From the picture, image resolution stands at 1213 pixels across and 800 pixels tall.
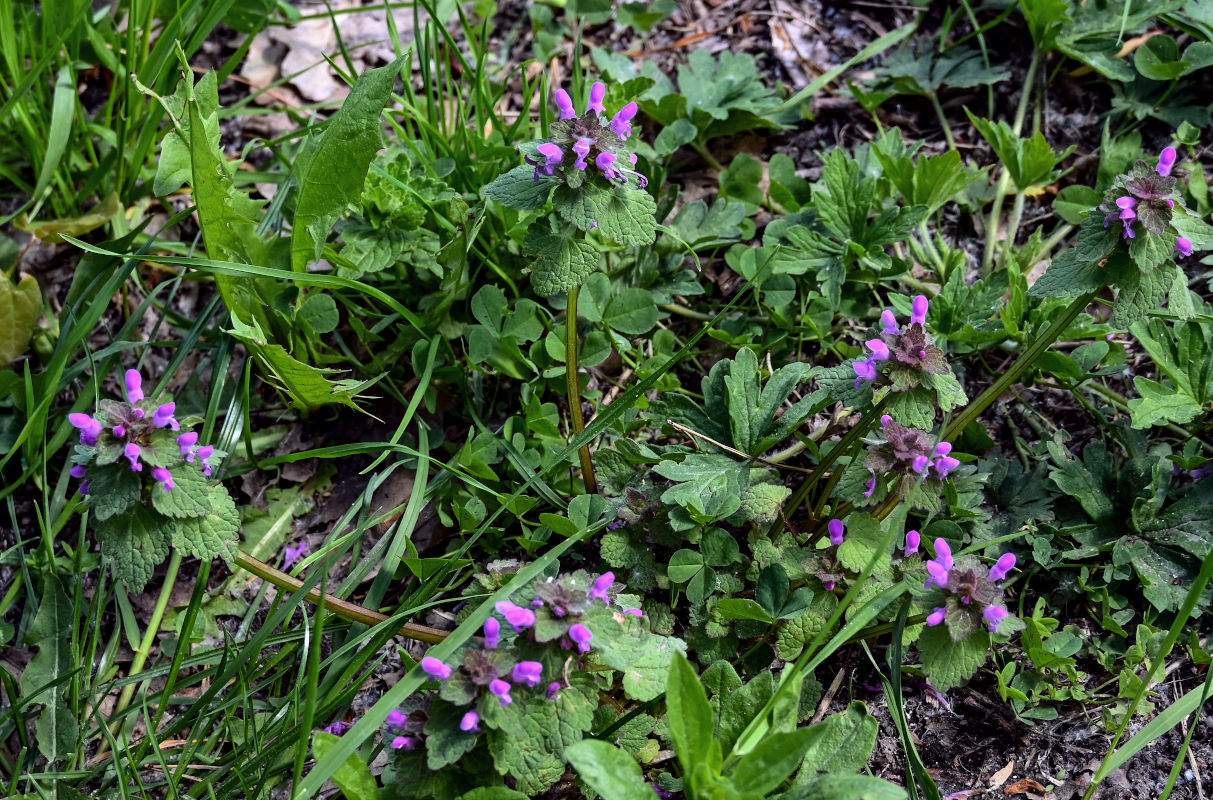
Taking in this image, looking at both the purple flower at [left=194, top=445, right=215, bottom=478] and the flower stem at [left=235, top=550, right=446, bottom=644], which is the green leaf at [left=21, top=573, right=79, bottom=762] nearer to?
the flower stem at [left=235, top=550, right=446, bottom=644]

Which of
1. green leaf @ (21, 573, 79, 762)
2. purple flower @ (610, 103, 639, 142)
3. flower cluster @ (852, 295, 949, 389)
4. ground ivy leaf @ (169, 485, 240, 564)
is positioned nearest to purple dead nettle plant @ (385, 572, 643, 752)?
ground ivy leaf @ (169, 485, 240, 564)

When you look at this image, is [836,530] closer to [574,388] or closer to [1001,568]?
[1001,568]

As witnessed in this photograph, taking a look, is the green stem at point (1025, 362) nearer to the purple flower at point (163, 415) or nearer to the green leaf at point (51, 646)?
the purple flower at point (163, 415)

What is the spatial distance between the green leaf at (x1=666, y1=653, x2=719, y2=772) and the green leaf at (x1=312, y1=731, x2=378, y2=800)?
73 centimetres

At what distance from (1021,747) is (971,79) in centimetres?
223

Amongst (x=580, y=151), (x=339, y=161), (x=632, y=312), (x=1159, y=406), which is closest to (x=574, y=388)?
(x=632, y=312)

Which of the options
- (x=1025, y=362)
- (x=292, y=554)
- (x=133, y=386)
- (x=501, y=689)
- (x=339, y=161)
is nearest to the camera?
(x=501, y=689)

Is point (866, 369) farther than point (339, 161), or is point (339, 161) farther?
point (339, 161)

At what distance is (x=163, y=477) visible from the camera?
6.24ft

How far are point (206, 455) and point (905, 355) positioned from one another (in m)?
1.53

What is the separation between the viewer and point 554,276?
2131 millimetres

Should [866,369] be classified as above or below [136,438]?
below

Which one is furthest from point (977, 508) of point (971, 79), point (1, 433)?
point (1, 433)

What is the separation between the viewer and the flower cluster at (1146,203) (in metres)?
1.95
